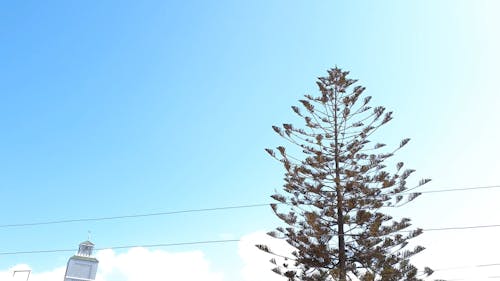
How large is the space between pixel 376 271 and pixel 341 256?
1147 mm

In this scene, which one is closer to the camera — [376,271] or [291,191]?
[376,271]

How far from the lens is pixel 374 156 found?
42.1 ft

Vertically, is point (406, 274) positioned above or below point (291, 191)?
below

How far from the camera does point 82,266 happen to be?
5094 inches

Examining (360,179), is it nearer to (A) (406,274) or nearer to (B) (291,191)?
(B) (291,191)

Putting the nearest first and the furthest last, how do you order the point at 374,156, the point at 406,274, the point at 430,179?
the point at 406,274 → the point at 430,179 → the point at 374,156

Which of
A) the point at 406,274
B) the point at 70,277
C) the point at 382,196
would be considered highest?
the point at 70,277

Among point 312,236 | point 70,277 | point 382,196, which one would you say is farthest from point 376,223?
point 70,277

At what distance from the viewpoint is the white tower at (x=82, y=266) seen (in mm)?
126438

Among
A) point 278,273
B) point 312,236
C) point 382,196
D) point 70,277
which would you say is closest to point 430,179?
point 382,196

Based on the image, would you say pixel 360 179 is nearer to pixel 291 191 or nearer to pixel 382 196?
pixel 382 196

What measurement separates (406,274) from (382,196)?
2.33 m

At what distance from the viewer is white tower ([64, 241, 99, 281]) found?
126438 millimetres

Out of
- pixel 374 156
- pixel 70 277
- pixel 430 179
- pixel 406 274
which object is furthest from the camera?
pixel 70 277
